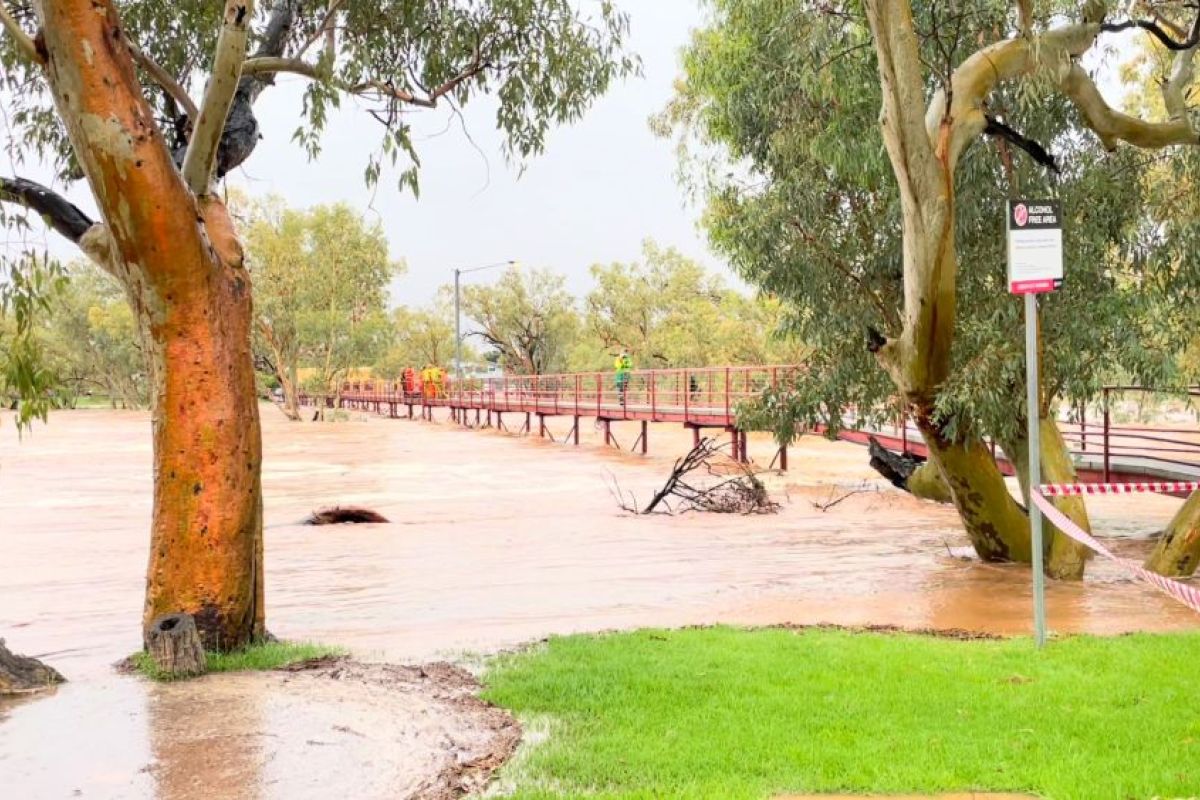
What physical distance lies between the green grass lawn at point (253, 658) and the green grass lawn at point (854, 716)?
1259 millimetres

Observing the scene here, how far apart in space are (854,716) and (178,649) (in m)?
3.48

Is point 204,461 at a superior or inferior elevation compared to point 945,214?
inferior

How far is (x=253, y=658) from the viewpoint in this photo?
21.3 feet

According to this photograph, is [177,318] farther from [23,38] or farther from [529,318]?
[529,318]

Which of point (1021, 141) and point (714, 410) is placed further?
point (714, 410)

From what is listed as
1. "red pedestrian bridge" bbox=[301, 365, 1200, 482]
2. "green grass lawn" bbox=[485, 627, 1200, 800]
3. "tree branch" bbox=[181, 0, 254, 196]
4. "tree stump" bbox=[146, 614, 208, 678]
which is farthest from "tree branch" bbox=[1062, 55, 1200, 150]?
"tree stump" bbox=[146, 614, 208, 678]

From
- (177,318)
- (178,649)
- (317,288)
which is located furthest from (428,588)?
(317,288)

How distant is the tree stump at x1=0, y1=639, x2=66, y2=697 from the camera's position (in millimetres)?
5746

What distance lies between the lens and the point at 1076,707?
16.1 ft

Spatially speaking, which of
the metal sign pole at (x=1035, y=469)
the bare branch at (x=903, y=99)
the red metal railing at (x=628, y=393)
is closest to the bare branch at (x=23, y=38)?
the metal sign pole at (x=1035, y=469)

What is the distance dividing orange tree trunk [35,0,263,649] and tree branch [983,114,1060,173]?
609 centimetres

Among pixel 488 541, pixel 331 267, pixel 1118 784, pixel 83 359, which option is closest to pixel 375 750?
pixel 1118 784

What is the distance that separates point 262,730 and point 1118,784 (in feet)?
11.1

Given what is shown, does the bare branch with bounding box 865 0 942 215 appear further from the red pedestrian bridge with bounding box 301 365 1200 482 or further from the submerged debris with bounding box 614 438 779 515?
the submerged debris with bounding box 614 438 779 515
